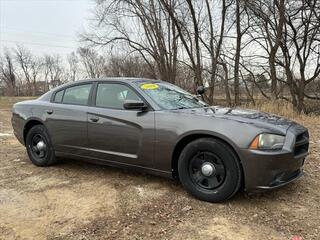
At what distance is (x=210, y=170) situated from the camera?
12.5 ft

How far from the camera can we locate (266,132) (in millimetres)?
3607

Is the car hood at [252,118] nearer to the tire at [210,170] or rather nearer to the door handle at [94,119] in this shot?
the tire at [210,170]

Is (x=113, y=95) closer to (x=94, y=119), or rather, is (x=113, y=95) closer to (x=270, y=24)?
(x=94, y=119)

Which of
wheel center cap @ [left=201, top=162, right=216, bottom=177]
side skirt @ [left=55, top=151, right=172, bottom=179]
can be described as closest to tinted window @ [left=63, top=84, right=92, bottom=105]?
side skirt @ [left=55, top=151, right=172, bottom=179]

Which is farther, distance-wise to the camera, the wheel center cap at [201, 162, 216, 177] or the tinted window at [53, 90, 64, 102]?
the tinted window at [53, 90, 64, 102]

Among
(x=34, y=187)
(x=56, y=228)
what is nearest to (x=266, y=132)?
(x=56, y=228)

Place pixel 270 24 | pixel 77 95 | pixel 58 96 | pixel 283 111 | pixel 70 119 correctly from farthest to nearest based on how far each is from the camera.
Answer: pixel 270 24, pixel 283 111, pixel 58 96, pixel 77 95, pixel 70 119

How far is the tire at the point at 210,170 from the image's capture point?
368cm

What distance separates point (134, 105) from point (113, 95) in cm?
62

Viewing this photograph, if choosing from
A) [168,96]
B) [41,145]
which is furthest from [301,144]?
[41,145]

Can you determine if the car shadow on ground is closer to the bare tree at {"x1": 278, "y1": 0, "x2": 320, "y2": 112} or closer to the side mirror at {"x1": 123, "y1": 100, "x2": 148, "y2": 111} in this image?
the side mirror at {"x1": 123, "y1": 100, "x2": 148, "y2": 111}

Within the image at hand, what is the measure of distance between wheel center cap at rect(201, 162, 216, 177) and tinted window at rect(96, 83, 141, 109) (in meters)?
1.28

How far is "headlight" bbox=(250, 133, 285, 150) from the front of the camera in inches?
140

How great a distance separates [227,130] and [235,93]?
1419 cm
